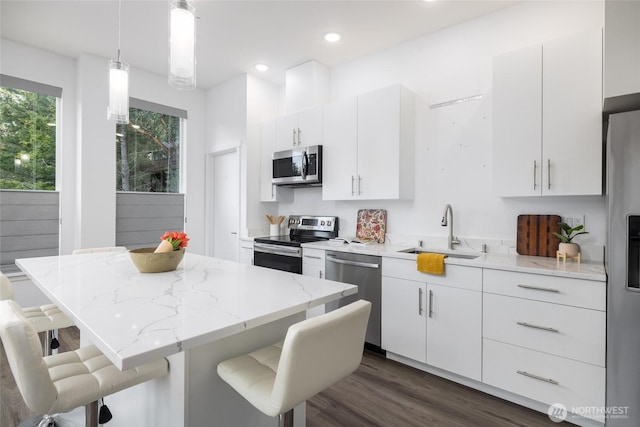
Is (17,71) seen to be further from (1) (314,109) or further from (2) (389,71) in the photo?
(2) (389,71)

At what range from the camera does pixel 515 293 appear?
207 centimetres

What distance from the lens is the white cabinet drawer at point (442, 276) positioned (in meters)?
2.24

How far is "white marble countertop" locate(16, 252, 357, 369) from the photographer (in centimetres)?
95

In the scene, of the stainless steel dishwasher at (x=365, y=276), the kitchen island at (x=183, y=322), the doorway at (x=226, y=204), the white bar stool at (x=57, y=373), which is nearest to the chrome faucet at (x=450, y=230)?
the stainless steel dishwasher at (x=365, y=276)

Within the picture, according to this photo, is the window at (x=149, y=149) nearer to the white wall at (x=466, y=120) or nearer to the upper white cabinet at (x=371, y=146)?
the upper white cabinet at (x=371, y=146)

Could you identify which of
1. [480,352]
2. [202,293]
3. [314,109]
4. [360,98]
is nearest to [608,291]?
[480,352]

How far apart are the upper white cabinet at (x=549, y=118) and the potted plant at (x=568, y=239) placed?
265 mm

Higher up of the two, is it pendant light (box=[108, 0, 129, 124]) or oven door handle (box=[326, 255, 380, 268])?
pendant light (box=[108, 0, 129, 124])

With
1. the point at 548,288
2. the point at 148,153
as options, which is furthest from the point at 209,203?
the point at 548,288

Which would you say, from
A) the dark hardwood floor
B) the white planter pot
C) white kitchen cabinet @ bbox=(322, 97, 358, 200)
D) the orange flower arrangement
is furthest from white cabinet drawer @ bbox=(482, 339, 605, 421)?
the orange flower arrangement

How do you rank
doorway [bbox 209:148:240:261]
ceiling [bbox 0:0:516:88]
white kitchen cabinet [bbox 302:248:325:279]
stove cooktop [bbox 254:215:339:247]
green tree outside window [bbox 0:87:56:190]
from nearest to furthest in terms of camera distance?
ceiling [bbox 0:0:516:88], white kitchen cabinet [bbox 302:248:325:279], green tree outside window [bbox 0:87:56:190], stove cooktop [bbox 254:215:339:247], doorway [bbox 209:148:240:261]

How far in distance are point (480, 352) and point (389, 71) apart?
8.88 ft

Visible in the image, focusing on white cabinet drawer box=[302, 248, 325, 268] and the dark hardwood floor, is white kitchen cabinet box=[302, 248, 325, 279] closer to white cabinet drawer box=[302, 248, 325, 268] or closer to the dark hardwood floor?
white cabinet drawer box=[302, 248, 325, 268]

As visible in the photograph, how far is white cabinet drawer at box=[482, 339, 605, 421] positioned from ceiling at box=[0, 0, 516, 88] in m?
2.63
